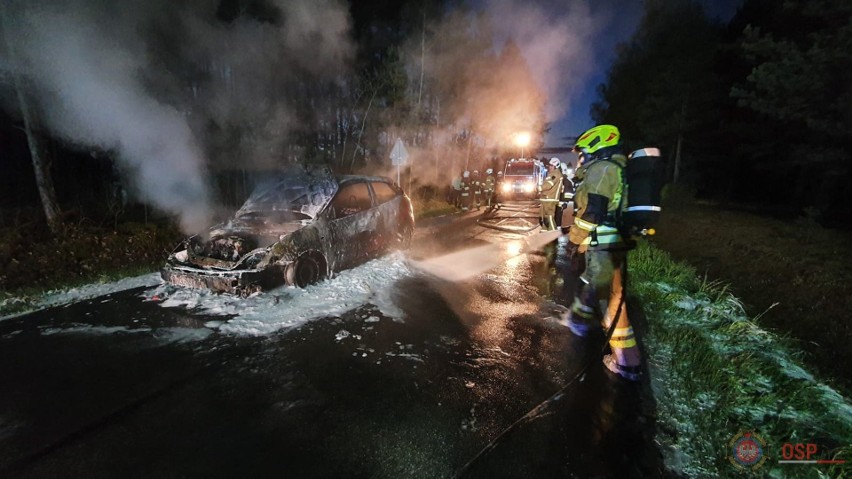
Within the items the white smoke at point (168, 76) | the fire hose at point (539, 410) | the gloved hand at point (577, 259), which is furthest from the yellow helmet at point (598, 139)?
the white smoke at point (168, 76)

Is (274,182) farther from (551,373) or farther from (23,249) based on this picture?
(551,373)

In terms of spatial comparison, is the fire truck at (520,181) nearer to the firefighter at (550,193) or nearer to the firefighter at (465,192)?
the firefighter at (465,192)

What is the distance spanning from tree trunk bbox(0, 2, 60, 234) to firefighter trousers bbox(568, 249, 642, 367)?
8097 mm

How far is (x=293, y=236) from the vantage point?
15.9 feet

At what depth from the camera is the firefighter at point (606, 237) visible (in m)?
3.30

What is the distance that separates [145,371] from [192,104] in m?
6.15

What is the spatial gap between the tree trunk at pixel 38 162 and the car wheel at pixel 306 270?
15.2 ft

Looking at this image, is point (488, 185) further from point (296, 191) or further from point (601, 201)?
point (601, 201)

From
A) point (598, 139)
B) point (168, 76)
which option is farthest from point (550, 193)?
point (168, 76)

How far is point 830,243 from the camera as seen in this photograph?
8.29m

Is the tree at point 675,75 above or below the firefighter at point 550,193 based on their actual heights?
above

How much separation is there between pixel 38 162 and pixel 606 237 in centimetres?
840

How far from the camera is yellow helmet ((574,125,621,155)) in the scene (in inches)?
138

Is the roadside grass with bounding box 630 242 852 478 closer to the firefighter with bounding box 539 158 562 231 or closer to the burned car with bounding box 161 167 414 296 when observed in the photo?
the firefighter with bounding box 539 158 562 231
